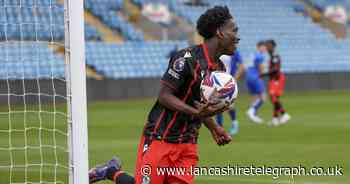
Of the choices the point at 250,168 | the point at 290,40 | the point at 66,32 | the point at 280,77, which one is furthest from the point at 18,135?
the point at 290,40

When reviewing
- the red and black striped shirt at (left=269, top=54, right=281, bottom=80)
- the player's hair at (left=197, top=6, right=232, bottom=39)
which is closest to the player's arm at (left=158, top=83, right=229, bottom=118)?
the player's hair at (left=197, top=6, right=232, bottom=39)

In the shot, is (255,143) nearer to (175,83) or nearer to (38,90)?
(38,90)

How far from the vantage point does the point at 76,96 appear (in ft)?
24.5

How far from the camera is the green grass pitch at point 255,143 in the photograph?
1145 centimetres

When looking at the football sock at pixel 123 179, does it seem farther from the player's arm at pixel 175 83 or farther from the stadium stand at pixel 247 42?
the stadium stand at pixel 247 42

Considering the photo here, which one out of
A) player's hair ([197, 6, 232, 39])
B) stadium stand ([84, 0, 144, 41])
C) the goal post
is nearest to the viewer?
player's hair ([197, 6, 232, 39])

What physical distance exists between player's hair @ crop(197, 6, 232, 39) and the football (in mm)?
411

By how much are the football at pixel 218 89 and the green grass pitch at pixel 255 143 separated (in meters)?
4.17

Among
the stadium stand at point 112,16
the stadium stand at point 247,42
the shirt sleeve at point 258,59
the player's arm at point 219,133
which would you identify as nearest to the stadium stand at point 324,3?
the stadium stand at point 247,42

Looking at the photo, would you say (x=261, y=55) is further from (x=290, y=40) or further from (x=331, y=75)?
(x=290, y=40)

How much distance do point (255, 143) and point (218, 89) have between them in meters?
9.27

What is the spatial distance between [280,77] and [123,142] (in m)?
6.22

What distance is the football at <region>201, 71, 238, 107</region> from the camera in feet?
22.0

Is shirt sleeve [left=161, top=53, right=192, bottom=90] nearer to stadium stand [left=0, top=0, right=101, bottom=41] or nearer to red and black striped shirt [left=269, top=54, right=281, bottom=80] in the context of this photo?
stadium stand [left=0, top=0, right=101, bottom=41]
